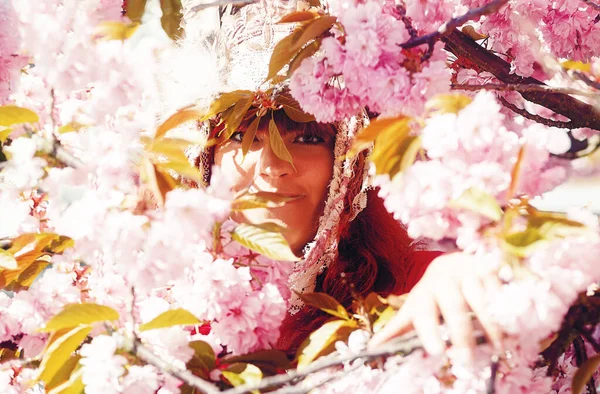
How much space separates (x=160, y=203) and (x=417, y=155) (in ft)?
0.82

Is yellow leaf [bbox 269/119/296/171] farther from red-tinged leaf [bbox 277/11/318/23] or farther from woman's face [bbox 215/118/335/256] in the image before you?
red-tinged leaf [bbox 277/11/318/23]

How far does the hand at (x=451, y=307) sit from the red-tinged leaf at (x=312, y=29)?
27cm

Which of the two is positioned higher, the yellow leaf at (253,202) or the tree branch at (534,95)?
the tree branch at (534,95)

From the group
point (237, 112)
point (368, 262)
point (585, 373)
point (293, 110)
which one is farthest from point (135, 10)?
point (368, 262)

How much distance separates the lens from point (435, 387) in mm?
483

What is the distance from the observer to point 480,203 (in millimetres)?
443

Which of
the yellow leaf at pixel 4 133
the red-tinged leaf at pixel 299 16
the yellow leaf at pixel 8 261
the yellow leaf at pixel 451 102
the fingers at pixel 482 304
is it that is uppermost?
the red-tinged leaf at pixel 299 16

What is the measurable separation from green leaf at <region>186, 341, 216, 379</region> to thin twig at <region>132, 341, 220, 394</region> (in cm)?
3

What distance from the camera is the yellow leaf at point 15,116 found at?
601 millimetres

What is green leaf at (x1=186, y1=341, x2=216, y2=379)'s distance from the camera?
0.60m

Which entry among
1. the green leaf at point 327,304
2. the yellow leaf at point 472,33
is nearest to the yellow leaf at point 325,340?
the green leaf at point 327,304

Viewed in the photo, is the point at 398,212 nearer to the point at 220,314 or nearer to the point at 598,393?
the point at 220,314

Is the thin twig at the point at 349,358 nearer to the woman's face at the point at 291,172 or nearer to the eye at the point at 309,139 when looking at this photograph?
the woman's face at the point at 291,172

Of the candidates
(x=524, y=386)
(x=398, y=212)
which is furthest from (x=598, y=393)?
(x=398, y=212)
